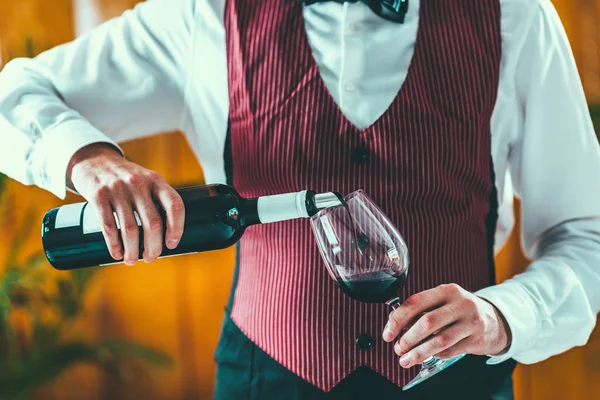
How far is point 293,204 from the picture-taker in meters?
0.88

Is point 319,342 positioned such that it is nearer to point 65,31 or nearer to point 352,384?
point 352,384

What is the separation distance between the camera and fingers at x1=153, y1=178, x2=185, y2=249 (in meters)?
0.86

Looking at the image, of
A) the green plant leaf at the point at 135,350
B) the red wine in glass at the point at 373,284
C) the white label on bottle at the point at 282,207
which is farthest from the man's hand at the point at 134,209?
the green plant leaf at the point at 135,350

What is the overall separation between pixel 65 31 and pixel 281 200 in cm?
177

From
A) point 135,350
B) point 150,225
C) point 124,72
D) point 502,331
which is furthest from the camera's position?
point 135,350

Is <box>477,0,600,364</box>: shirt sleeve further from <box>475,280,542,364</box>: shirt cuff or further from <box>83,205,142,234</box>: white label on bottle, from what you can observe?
<box>83,205,142,234</box>: white label on bottle

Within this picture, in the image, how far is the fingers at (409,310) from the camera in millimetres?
883

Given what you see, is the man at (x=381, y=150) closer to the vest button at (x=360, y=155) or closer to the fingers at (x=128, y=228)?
the vest button at (x=360, y=155)

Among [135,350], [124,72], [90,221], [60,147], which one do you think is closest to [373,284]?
[90,221]

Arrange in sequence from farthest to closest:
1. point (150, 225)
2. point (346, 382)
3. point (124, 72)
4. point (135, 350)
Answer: point (135, 350) < point (124, 72) < point (346, 382) < point (150, 225)

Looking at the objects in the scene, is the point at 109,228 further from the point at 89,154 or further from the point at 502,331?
the point at 502,331

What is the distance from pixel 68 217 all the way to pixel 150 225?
6.0 inches

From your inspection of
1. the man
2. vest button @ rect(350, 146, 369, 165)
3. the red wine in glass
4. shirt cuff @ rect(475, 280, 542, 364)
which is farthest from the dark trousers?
vest button @ rect(350, 146, 369, 165)

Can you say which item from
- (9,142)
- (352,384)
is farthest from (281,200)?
(9,142)
